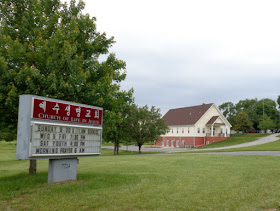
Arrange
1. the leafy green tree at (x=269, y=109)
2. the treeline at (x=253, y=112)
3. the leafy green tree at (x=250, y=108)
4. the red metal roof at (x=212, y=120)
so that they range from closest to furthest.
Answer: the red metal roof at (x=212, y=120)
the treeline at (x=253, y=112)
the leafy green tree at (x=250, y=108)
the leafy green tree at (x=269, y=109)

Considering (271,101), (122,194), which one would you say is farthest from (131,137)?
(271,101)

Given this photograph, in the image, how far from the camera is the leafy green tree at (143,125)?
149ft

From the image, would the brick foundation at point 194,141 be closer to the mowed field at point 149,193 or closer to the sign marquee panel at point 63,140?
the sign marquee panel at point 63,140

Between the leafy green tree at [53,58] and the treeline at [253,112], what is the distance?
66.3 m

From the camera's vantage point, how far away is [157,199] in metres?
8.29

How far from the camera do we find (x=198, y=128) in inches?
2312

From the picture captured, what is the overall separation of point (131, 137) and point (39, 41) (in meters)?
34.6

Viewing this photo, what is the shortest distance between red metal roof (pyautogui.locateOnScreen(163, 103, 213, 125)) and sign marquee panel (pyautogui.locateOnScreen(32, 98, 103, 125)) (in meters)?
48.1

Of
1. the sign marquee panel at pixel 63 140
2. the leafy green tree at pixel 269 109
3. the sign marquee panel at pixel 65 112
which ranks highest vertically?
the leafy green tree at pixel 269 109

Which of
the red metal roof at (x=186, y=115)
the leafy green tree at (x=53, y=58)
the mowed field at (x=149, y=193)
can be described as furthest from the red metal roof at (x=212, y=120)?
the mowed field at (x=149, y=193)

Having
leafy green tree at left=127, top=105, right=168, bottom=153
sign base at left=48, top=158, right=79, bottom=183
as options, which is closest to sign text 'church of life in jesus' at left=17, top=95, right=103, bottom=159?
sign base at left=48, top=158, right=79, bottom=183

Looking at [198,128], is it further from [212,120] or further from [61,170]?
[61,170]

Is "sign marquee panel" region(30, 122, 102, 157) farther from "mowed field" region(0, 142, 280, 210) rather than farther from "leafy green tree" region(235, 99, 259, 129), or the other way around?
"leafy green tree" region(235, 99, 259, 129)

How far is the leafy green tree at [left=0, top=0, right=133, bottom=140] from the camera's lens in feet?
37.7
